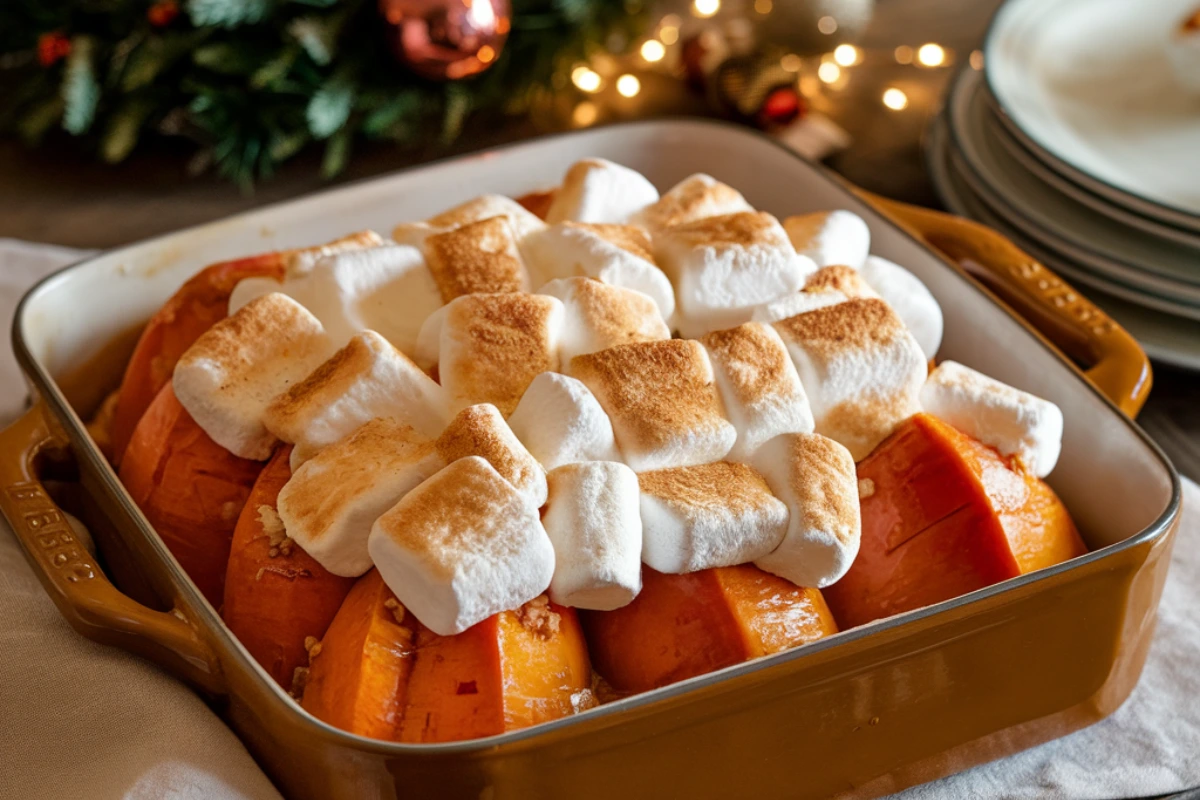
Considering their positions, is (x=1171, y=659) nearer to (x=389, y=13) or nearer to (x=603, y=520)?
(x=603, y=520)

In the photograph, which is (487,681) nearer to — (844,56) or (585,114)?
(585,114)

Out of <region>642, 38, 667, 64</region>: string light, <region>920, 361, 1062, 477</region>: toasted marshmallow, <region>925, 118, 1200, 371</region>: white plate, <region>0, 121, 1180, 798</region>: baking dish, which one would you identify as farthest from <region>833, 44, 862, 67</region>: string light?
<region>920, 361, 1062, 477</region>: toasted marshmallow

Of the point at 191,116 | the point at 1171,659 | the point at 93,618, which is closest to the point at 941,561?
the point at 1171,659

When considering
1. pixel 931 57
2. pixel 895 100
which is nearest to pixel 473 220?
pixel 895 100

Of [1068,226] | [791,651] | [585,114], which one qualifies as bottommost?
[585,114]

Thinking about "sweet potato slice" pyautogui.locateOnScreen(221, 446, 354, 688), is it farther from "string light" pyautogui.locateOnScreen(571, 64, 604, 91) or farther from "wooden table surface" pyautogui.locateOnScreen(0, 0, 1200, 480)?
"string light" pyautogui.locateOnScreen(571, 64, 604, 91)

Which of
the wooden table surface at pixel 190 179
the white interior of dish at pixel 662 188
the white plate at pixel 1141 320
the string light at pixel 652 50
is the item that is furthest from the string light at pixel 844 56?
the white interior of dish at pixel 662 188
